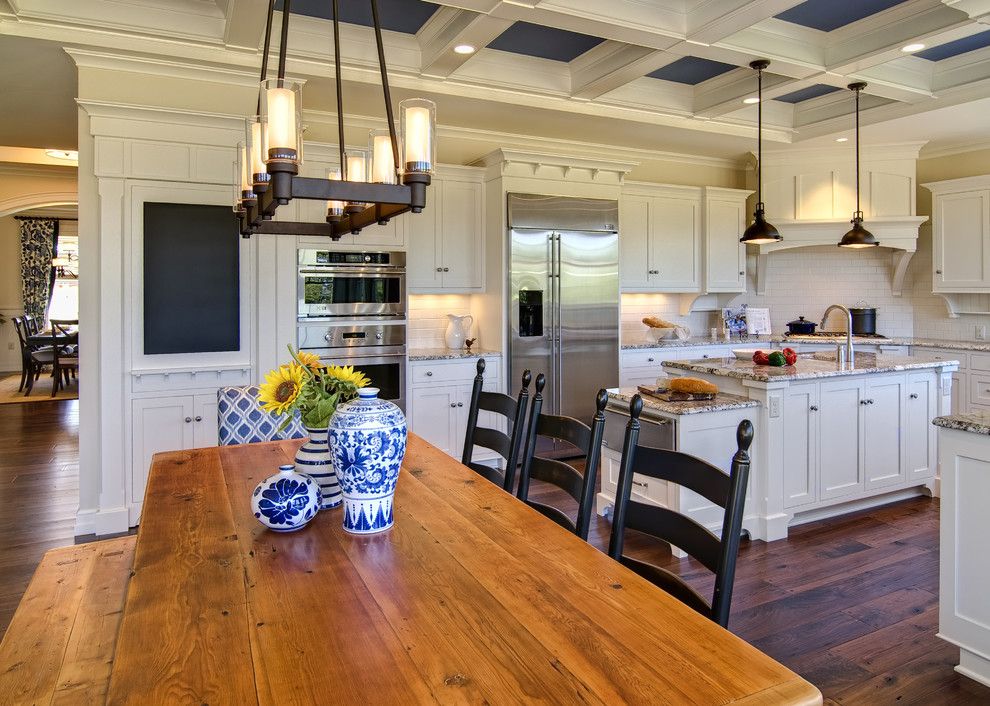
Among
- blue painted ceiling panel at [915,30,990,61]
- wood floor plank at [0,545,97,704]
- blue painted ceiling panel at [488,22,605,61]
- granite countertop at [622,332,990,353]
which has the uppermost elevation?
blue painted ceiling panel at [915,30,990,61]

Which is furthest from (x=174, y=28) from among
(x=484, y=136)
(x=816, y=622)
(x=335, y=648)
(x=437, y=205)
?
(x=816, y=622)

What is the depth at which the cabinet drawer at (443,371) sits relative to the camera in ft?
16.5

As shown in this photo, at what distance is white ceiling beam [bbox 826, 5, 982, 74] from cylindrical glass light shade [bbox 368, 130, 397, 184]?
3516mm

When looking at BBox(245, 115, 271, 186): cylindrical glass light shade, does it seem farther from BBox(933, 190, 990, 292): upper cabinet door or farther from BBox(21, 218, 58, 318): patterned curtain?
BBox(21, 218, 58, 318): patterned curtain

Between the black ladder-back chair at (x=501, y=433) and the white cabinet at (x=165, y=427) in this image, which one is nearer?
the black ladder-back chair at (x=501, y=433)

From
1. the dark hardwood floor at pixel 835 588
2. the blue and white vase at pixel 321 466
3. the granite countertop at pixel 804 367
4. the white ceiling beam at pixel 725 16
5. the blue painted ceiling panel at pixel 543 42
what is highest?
the blue painted ceiling panel at pixel 543 42

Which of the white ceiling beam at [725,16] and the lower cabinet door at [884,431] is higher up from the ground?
the white ceiling beam at [725,16]

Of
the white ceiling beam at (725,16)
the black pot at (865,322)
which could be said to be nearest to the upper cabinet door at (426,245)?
the white ceiling beam at (725,16)

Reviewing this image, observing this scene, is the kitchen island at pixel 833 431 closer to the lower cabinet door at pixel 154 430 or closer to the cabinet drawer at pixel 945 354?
the cabinet drawer at pixel 945 354

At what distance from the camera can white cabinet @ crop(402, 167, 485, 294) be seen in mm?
5355

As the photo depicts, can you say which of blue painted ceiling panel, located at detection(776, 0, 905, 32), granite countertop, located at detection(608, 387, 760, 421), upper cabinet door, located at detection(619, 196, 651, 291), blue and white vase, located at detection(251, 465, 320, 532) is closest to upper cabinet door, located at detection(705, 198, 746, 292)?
upper cabinet door, located at detection(619, 196, 651, 291)

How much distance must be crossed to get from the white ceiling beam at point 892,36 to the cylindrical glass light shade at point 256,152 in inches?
152

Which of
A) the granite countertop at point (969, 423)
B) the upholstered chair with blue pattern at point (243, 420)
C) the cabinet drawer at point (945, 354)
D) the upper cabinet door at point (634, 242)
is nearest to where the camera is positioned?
the granite countertop at point (969, 423)

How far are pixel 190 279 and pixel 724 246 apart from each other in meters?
4.90
